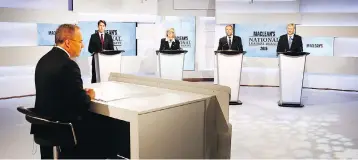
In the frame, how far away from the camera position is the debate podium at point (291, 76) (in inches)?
225

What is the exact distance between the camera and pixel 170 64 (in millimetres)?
6723

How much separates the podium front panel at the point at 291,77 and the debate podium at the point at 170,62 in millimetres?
1813

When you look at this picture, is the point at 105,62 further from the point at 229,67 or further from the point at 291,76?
the point at 291,76

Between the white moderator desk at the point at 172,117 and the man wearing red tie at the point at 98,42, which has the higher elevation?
the man wearing red tie at the point at 98,42

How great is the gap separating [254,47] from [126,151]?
5.82 metres

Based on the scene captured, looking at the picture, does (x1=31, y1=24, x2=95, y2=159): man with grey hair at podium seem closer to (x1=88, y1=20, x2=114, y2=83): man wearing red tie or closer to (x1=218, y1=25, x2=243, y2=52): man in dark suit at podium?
(x1=88, y1=20, x2=114, y2=83): man wearing red tie

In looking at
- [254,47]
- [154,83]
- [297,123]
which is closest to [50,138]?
[154,83]

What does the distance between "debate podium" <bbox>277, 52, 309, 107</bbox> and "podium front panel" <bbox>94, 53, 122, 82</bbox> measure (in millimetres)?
2660

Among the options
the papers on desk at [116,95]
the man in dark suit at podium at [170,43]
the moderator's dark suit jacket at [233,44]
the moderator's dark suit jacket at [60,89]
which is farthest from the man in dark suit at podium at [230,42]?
the moderator's dark suit jacket at [60,89]

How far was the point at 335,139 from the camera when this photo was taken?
Answer: 4207mm

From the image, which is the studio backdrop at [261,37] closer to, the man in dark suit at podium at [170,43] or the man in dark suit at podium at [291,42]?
the man in dark suit at podium at [291,42]

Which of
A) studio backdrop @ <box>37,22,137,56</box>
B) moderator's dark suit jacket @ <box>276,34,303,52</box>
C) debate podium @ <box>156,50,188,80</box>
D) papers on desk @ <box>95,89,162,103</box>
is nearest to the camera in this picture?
papers on desk @ <box>95,89,162,103</box>

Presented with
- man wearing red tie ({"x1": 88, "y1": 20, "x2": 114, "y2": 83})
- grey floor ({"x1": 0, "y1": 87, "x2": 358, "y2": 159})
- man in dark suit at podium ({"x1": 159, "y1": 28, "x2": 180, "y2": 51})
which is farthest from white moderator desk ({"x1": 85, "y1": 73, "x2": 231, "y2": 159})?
man in dark suit at podium ({"x1": 159, "y1": 28, "x2": 180, "y2": 51})

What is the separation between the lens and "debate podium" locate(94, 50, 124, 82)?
5957 mm
